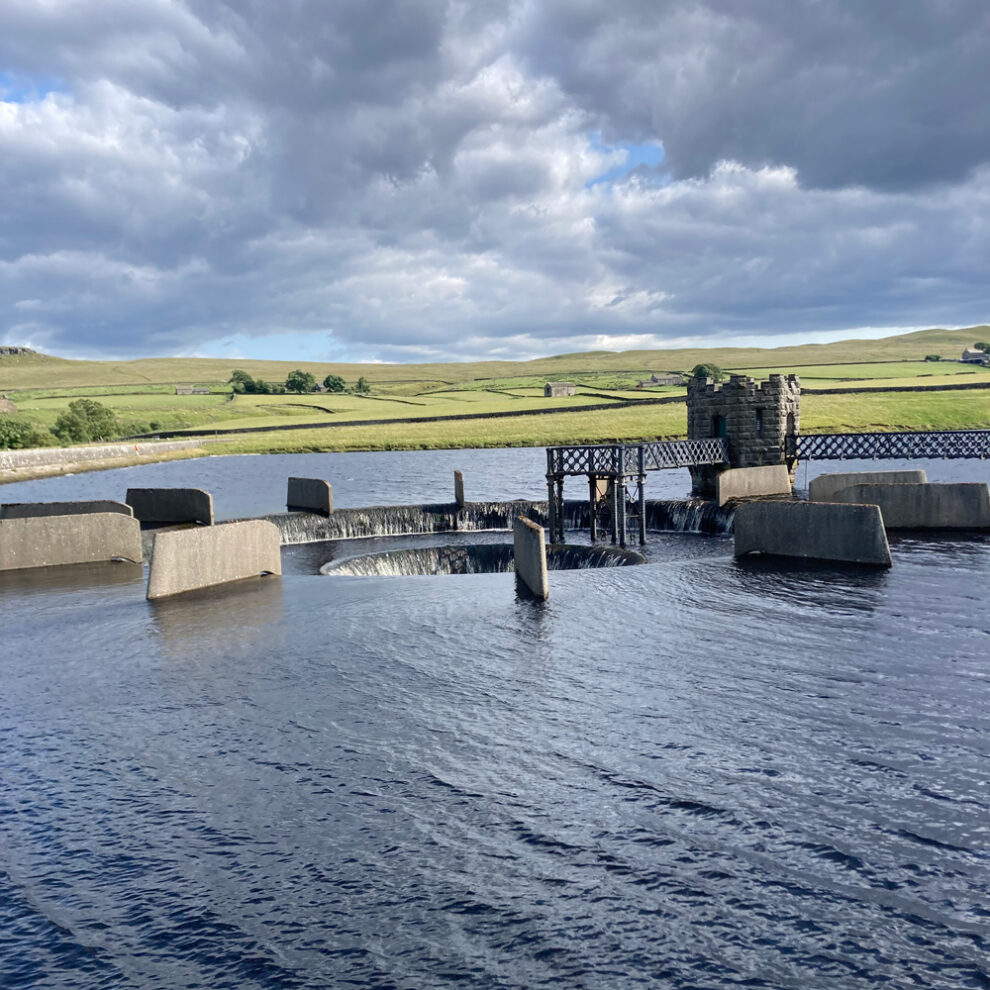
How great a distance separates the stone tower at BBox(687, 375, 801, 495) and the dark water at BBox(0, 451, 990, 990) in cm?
3038

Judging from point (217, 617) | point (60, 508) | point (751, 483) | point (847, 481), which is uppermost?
point (60, 508)

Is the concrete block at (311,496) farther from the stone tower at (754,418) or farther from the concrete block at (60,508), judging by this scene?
the stone tower at (754,418)

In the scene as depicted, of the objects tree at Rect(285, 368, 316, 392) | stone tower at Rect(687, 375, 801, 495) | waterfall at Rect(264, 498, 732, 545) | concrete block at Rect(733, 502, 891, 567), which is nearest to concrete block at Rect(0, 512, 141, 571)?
waterfall at Rect(264, 498, 732, 545)

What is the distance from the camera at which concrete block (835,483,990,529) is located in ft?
125

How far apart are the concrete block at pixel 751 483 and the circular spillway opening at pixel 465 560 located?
1028 centimetres

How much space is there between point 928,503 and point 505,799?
3050cm

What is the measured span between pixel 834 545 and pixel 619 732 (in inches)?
718

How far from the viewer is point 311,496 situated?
51375 millimetres

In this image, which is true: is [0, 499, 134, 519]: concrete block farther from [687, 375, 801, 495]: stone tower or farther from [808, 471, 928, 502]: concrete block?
[687, 375, 801, 495]: stone tower

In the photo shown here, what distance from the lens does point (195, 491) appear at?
152 ft

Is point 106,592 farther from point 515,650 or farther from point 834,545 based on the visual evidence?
point 834,545

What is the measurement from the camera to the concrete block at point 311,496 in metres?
49.5

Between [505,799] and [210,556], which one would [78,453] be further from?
[505,799]

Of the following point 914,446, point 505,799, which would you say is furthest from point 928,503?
point 505,799
